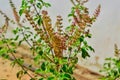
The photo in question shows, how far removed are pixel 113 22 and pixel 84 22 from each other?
105 inches

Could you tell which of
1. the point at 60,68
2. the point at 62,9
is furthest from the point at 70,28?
the point at 62,9

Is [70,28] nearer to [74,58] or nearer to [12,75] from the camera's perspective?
[74,58]

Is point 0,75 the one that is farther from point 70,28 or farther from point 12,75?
point 70,28

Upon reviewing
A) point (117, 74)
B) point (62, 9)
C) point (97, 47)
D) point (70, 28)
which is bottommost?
point (117, 74)

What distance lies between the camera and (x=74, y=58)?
3340 millimetres

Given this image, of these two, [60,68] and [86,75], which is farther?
[86,75]

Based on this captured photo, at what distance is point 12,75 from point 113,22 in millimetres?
1793

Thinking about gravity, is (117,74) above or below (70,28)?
below

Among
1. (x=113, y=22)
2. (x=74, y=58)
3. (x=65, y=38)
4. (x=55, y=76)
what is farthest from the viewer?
(x=113, y=22)

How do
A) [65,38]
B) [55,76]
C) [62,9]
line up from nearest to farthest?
[55,76], [65,38], [62,9]

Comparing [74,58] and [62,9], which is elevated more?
[62,9]

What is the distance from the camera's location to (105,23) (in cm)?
574

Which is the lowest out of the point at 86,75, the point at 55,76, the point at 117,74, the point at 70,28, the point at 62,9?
the point at 55,76

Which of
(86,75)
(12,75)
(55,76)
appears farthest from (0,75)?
(55,76)
